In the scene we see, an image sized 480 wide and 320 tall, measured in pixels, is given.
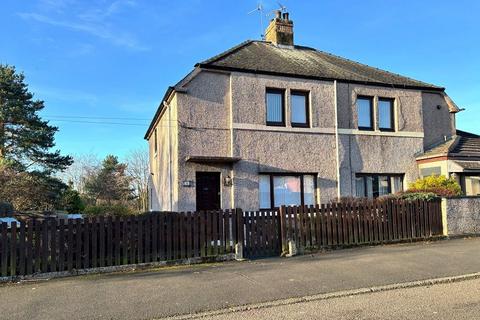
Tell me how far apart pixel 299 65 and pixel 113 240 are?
10909 mm

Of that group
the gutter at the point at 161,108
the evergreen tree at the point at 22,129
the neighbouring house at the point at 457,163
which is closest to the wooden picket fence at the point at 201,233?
the neighbouring house at the point at 457,163

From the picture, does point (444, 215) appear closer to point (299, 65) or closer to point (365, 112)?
point (365, 112)

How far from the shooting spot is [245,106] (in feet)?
52.2

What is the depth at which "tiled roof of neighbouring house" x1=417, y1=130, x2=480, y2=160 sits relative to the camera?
17.1 m

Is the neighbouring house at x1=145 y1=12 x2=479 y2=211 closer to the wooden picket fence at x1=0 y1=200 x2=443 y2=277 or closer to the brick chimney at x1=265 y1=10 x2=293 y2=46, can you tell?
the brick chimney at x1=265 y1=10 x2=293 y2=46

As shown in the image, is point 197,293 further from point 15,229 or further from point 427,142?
point 427,142

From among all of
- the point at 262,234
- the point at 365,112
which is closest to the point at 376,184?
the point at 365,112

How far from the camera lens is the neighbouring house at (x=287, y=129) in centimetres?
1531

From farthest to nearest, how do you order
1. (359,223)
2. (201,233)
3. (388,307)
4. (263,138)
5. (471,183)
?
(471,183)
(263,138)
(359,223)
(201,233)
(388,307)

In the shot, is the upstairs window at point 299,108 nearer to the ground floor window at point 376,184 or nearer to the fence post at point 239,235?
the ground floor window at point 376,184

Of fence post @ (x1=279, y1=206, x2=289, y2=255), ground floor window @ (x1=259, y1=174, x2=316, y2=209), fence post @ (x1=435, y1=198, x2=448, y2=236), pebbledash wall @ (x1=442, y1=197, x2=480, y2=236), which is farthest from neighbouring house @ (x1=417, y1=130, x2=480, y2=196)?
fence post @ (x1=279, y1=206, x2=289, y2=255)

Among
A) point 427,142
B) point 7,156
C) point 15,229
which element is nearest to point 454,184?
point 427,142

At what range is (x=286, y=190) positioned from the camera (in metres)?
16.4

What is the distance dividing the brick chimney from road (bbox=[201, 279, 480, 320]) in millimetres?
14417
